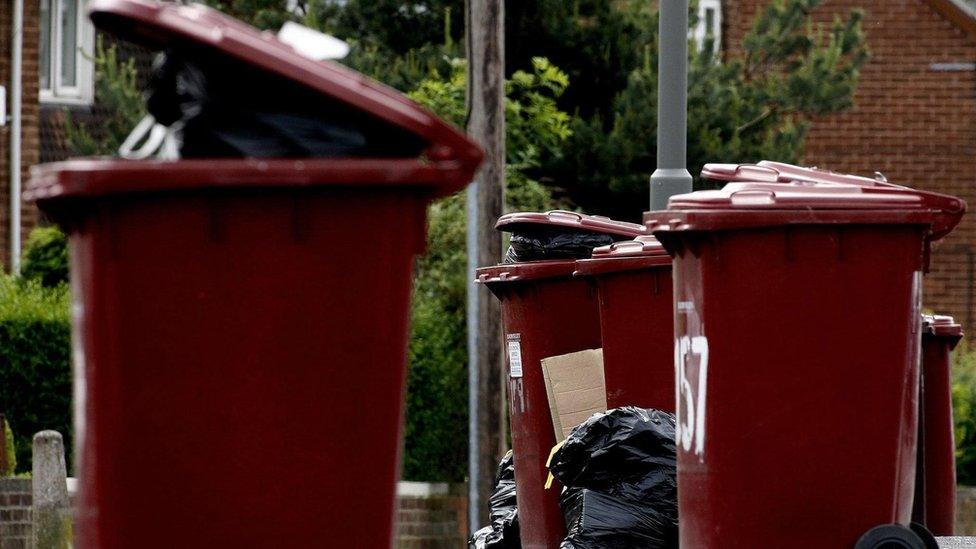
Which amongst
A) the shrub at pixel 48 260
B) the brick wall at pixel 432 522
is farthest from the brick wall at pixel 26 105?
the brick wall at pixel 432 522

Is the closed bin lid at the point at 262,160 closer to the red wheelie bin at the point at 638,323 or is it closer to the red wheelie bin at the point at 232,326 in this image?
the red wheelie bin at the point at 232,326

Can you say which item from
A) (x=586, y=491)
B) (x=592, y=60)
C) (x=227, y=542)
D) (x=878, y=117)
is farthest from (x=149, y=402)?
(x=878, y=117)

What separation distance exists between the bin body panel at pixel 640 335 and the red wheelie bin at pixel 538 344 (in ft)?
1.66

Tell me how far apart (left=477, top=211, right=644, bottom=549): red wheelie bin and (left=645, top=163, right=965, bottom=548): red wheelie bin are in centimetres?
220

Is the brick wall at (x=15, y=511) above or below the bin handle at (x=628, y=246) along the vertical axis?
below

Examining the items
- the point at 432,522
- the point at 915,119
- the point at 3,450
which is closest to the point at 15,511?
the point at 3,450

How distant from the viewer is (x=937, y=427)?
277 inches

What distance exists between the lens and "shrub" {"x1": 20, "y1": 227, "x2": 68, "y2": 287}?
49.8ft

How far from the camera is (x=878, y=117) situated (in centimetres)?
2248

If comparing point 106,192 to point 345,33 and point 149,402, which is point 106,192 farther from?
point 345,33

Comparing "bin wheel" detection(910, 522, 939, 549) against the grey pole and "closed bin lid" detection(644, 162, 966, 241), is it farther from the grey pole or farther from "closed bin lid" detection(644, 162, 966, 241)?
the grey pole

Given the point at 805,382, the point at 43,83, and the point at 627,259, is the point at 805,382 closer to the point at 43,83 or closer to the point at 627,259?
the point at 627,259

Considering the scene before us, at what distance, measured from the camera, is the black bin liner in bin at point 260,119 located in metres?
3.94

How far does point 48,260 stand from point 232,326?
468 inches
